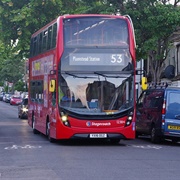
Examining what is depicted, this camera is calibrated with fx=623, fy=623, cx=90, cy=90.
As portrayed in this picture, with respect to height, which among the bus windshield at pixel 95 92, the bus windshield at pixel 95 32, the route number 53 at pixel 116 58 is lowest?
the bus windshield at pixel 95 92

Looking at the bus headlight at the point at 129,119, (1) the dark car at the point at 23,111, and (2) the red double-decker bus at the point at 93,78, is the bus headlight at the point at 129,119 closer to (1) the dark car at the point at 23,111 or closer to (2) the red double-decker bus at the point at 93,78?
(2) the red double-decker bus at the point at 93,78

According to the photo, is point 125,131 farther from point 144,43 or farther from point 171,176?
point 144,43

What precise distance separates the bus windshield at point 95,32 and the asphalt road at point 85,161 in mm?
3395

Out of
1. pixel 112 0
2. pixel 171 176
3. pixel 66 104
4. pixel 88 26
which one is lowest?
pixel 171 176

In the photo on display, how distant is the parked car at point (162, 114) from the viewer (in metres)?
22.1

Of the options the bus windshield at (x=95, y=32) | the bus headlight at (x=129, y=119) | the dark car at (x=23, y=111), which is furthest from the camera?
the dark car at (x=23, y=111)

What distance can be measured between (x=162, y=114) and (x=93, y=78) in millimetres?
3463

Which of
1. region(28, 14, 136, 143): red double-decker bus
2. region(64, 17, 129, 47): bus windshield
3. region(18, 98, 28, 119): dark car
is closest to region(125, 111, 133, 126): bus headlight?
region(28, 14, 136, 143): red double-decker bus

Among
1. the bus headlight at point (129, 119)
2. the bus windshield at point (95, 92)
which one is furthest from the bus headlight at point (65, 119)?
the bus headlight at point (129, 119)

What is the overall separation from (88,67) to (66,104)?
1.39m

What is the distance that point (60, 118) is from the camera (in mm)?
20016

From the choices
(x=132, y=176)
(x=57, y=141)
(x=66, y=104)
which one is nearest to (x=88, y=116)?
(x=66, y=104)

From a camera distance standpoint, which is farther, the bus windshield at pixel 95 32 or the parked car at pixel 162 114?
the parked car at pixel 162 114

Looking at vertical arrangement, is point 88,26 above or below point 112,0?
below
